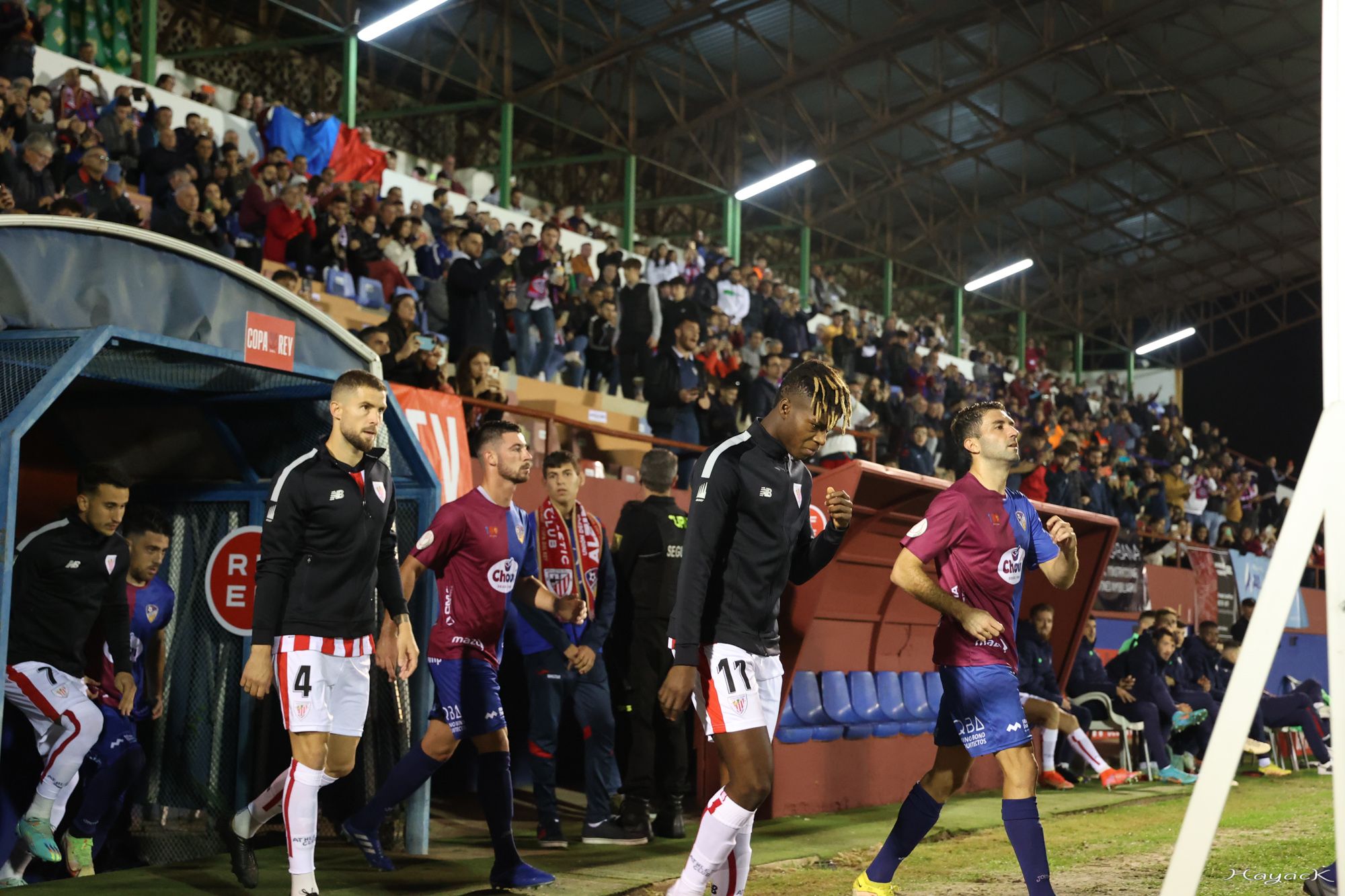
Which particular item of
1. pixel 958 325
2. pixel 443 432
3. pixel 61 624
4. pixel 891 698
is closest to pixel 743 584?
pixel 61 624

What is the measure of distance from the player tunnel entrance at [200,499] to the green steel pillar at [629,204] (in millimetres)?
17911

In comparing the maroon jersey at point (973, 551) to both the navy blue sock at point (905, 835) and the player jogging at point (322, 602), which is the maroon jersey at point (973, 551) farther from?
the player jogging at point (322, 602)

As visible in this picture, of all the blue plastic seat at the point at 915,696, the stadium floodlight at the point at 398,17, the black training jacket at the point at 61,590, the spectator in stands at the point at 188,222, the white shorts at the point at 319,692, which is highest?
the stadium floodlight at the point at 398,17

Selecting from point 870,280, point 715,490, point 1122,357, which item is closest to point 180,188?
point 715,490

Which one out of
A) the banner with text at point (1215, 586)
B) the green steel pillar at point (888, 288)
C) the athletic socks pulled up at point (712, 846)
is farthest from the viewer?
the green steel pillar at point (888, 288)

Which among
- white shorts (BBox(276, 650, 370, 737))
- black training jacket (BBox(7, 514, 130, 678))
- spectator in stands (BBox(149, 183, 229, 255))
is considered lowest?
white shorts (BBox(276, 650, 370, 737))

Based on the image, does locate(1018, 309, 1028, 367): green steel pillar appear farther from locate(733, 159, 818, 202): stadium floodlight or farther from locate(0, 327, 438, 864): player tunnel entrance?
locate(0, 327, 438, 864): player tunnel entrance

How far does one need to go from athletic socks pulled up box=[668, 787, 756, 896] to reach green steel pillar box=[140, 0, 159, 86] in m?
15.6

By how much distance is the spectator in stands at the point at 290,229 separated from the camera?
558 inches

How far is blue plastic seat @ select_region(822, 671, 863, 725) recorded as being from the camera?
34.0 ft

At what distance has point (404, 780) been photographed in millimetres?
6730

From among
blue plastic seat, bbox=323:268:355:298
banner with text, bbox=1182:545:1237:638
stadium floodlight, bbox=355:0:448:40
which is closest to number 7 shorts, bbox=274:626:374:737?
blue plastic seat, bbox=323:268:355:298

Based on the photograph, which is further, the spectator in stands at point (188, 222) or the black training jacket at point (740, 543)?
the spectator in stands at point (188, 222)

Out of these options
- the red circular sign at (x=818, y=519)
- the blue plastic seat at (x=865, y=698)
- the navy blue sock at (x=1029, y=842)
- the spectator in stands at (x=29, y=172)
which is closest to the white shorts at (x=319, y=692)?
the navy blue sock at (x=1029, y=842)
